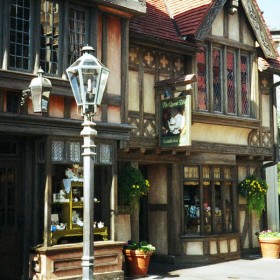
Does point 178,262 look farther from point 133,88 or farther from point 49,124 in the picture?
point 49,124

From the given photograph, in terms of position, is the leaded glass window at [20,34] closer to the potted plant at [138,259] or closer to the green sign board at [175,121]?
the green sign board at [175,121]

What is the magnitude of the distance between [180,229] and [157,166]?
2.01 meters

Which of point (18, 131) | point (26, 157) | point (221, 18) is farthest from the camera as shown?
point (221, 18)

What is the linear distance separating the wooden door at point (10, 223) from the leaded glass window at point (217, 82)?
23.2 feet

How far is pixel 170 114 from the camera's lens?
1413cm

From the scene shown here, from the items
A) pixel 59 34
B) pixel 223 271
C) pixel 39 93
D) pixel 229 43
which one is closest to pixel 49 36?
pixel 59 34

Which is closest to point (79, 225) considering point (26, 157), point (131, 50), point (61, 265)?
point (61, 265)

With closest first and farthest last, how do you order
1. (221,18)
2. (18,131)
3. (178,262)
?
1. (18,131)
2. (178,262)
3. (221,18)

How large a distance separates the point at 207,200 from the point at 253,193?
1863mm

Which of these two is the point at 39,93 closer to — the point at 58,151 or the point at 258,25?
the point at 58,151

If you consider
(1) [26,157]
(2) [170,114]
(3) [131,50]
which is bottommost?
(1) [26,157]

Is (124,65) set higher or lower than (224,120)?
higher

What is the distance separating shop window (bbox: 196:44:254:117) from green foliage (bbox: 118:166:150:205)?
3.23 m

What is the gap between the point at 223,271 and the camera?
46.9ft
